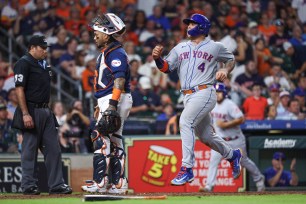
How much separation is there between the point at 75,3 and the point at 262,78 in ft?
16.9

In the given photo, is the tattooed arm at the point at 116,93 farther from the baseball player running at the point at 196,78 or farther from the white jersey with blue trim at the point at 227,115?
the white jersey with blue trim at the point at 227,115

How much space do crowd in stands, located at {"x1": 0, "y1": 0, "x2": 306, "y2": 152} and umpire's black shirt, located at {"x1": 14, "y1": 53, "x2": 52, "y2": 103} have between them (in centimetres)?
464

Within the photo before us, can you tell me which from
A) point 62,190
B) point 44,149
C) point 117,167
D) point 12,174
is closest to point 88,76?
point 12,174

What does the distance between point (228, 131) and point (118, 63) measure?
5.14 meters

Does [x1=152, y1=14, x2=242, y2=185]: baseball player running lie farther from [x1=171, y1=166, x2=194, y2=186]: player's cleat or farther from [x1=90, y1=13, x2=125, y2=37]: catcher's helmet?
A: [x1=90, y1=13, x2=125, y2=37]: catcher's helmet

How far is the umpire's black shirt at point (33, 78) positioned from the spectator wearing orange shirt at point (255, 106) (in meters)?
6.71

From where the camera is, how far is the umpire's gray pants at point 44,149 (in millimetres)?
12344

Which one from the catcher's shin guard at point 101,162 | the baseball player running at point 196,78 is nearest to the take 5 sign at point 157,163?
the baseball player running at point 196,78

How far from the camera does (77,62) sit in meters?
20.4

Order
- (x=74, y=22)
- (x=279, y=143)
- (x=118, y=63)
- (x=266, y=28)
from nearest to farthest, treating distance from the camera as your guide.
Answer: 1. (x=118, y=63)
2. (x=279, y=143)
3. (x=74, y=22)
4. (x=266, y=28)

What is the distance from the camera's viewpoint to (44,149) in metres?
12.5

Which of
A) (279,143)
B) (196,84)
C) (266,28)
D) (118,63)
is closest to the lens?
(118,63)

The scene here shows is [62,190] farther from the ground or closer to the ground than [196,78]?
closer to the ground

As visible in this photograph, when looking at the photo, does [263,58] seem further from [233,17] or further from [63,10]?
[63,10]
